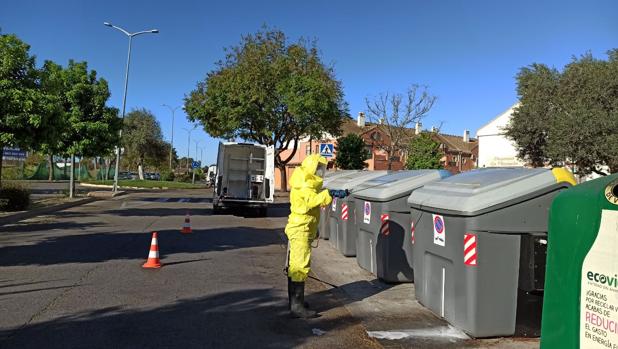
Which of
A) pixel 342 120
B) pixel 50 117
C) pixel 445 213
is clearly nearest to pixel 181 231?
pixel 50 117

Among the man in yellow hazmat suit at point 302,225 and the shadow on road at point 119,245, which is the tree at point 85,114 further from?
the man in yellow hazmat suit at point 302,225

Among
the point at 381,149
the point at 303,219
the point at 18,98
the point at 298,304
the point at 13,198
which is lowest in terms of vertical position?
the point at 298,304

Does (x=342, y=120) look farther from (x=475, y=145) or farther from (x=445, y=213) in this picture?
(x=475, y=145)

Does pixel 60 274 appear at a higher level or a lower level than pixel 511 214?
lower

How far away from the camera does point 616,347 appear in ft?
8.96

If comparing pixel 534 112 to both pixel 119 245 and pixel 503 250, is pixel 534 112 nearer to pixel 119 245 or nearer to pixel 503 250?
pixel 119 245

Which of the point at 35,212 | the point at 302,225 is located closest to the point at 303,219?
the point at 302,225

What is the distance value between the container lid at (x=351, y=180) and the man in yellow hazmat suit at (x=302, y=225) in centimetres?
414

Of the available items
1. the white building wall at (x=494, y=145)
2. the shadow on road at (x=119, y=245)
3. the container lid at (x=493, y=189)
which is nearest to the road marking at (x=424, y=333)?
the container lid at (x=493, y=189)

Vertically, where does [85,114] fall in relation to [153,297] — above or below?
above

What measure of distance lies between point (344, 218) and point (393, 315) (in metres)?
4.25

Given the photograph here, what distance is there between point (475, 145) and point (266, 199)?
82133mm

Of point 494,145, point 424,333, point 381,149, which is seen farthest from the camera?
point 381,149

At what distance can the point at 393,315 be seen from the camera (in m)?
5.89
